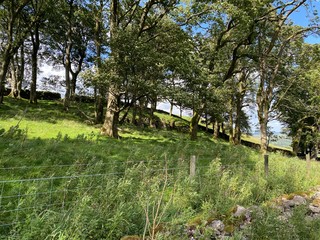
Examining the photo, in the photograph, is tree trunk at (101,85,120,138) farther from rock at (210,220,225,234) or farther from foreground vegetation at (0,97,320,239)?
rock at (210,220,225,234)

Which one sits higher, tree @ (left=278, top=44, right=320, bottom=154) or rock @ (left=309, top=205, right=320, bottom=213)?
tree @ (left=278, top=44, right=320, bottom=154)

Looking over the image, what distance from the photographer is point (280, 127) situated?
31.5m

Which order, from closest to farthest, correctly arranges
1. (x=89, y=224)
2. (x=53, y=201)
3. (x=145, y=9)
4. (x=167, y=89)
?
(x=89, y=224) → (x=53, y=201) → (x=167, y=89) → (x=145, y=9)

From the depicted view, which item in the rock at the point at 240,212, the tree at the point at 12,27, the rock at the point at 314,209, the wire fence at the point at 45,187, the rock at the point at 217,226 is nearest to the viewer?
the wire fence at the point at 45,187

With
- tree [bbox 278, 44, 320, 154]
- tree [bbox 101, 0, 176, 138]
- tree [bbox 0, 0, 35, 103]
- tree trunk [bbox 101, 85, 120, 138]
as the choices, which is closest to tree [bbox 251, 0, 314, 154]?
tree [bbox 278, 44, 320, 154]

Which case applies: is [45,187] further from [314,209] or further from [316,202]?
[316,202]

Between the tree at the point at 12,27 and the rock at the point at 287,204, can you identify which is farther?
A: the tree at the point at 12,27

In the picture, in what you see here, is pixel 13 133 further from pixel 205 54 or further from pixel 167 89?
pixel 205 54

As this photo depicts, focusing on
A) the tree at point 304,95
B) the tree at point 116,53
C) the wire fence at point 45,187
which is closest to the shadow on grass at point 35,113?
the tree at point 116,53

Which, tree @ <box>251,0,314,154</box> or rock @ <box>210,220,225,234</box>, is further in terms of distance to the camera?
tree @ <box>251,0,314,154</box>

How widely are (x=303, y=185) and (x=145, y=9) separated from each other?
39.0 feet

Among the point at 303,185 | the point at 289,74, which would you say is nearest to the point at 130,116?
the point at 289,74

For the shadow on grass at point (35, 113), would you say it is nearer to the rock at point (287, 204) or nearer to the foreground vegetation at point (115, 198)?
the foreground vegetation at point (115, 198)

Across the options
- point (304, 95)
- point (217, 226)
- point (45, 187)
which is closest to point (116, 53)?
point (45, 187)
